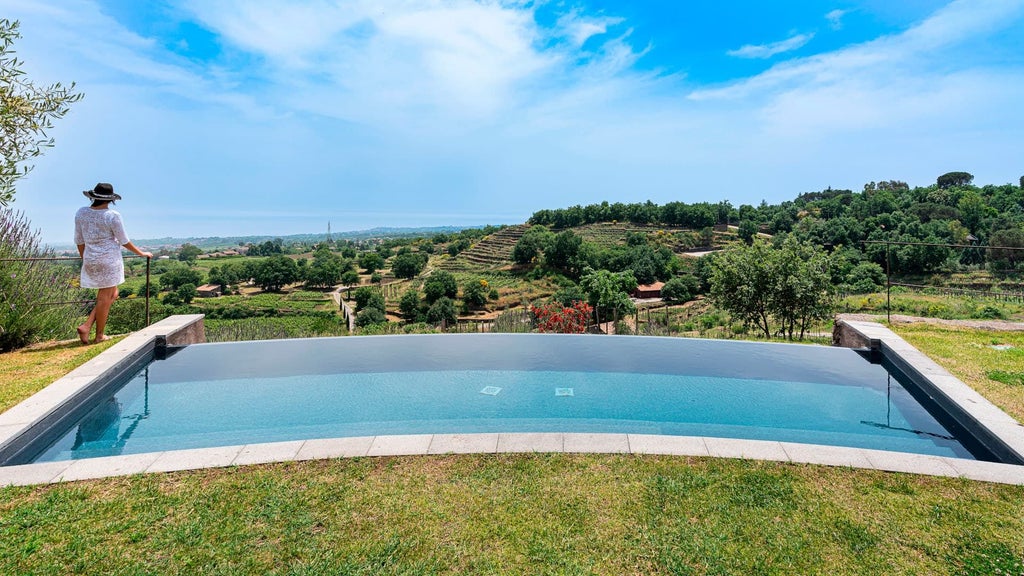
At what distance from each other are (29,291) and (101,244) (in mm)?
1432

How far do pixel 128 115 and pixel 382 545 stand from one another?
13.0 m

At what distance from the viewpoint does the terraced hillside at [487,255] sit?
62.2 m

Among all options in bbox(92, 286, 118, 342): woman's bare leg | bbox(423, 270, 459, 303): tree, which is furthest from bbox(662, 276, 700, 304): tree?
bbox(92, 286, 118, 342): woman's bare leg

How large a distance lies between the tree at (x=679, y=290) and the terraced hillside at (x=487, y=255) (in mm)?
23828

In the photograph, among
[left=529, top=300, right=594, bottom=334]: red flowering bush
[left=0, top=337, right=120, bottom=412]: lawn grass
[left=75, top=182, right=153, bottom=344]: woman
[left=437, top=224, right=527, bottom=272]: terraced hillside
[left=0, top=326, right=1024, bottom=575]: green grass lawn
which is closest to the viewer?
[left=0, top=326, right=1024, bottom=575]: green grass lawn

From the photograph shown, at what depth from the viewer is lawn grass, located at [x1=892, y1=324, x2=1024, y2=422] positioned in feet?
12.1

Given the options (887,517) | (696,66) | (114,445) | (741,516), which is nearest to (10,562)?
(114,445)

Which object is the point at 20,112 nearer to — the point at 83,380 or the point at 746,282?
the point at 83,380

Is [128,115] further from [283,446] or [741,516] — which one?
[741,516]

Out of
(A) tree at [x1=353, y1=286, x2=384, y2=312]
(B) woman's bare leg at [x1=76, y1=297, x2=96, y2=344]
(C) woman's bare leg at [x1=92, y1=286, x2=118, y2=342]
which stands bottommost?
(A) tree at [x1=353, y1=286, x2=384, y2=312]

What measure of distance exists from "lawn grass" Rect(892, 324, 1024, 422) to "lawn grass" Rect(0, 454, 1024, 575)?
6.67 feet

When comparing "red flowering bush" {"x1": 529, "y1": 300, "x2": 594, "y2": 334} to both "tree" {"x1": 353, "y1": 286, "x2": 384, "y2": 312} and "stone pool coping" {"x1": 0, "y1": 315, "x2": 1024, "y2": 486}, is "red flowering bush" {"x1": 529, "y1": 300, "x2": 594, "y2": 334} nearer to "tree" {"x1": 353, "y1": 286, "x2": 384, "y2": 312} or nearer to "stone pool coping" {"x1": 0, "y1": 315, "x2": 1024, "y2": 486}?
"stone pool coping" {"x1": 0, "y1": 315, "x2": 1024, "y2": 486}

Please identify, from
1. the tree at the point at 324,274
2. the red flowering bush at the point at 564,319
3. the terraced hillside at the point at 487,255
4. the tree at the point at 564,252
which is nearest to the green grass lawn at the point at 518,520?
the red flowering bush at the point at 564,319

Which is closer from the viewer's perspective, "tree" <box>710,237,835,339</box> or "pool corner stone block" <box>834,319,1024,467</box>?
"pool corner stone block" <box>834,319,1024,467</box>
